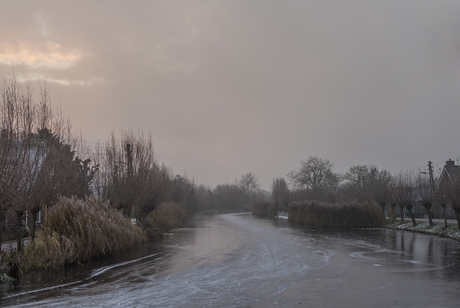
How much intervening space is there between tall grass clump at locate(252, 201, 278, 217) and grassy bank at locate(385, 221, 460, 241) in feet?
87.7

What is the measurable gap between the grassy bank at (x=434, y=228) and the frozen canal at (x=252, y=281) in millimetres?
8448

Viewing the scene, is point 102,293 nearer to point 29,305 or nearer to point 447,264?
point 29,305

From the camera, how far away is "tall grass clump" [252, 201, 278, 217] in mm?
58447

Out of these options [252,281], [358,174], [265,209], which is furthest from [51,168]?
[358,174]

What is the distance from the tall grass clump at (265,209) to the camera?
58.4 meters

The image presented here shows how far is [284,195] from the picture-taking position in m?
59.8

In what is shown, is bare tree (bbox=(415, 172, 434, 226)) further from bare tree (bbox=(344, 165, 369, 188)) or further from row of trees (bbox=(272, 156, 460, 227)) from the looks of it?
bare tree (bbox=(344, 165, 369, 188))

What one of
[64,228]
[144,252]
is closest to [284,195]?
[144,252]

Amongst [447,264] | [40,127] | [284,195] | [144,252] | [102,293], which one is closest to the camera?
[102,293]

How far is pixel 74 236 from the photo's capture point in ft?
43.8

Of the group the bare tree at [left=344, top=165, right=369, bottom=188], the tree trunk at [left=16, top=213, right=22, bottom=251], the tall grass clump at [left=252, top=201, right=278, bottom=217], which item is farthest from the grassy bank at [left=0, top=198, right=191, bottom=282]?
the bare tree at [left=344, top=165, right=369, bottom=188]

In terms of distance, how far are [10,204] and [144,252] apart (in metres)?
6.98

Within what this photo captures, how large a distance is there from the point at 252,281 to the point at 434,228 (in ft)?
69.6

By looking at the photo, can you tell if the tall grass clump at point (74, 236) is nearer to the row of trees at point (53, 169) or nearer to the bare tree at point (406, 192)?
the row of trees at point (53, 169)
